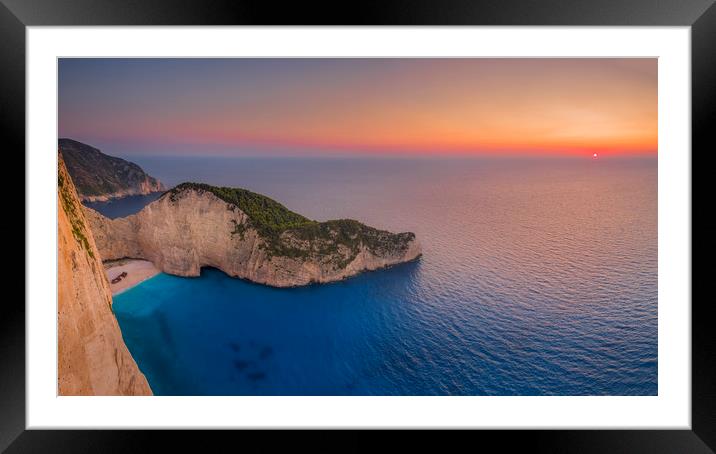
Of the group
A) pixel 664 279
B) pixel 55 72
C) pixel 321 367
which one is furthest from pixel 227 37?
pixel 321 367

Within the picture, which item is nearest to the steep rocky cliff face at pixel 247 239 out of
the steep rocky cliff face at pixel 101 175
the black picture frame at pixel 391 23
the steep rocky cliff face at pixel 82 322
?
the steep rocky cliff face at pixel 101 175

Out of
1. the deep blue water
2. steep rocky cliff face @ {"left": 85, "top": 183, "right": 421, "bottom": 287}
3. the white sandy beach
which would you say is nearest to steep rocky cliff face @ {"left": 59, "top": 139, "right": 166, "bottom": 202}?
steep rocky cliff face @ {"left": 85, "top": 183, "right": 421, "bottom": 287}

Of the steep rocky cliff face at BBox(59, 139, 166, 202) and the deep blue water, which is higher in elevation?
the steep rocky cliff face at BBox(59, 139, 166, 202)

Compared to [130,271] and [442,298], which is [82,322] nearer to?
[442,298]

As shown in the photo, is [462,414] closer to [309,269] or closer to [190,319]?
[309,269]

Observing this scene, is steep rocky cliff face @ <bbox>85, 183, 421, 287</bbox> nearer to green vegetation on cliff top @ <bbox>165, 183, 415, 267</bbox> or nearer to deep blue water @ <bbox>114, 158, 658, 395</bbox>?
green vegetation on cliff top @ <bbox>165, 183, 415, 267</bbox>
